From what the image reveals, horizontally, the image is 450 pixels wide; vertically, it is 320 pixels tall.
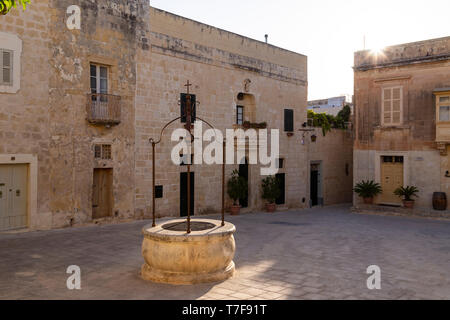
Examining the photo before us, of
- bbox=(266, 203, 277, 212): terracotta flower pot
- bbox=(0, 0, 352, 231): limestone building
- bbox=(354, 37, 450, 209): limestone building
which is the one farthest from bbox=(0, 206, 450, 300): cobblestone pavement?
bbox=(266, 203, 277, 212): terracotta flower pot

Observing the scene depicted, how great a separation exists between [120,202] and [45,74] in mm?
4753

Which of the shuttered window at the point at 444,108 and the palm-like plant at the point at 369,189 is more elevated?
the shuttered window at the point at 444,108

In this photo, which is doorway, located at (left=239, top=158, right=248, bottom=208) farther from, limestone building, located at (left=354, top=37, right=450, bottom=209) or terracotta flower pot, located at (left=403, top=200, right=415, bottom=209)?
terracotta flower pot, located at (left=403, top=200, right=415, bottom=209)

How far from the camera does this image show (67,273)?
800 cm

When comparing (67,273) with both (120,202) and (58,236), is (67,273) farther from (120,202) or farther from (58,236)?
(120,202)

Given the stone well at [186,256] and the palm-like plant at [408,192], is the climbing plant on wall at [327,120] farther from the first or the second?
the stone well at [186,256]

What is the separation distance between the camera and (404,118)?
1903cm

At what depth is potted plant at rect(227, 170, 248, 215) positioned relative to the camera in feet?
59.6

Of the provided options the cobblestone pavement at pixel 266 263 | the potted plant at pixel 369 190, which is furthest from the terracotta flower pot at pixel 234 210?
the potted plant at pixel 369 190

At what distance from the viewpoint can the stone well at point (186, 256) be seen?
7.36 m

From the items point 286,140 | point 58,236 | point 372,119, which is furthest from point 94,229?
point 372,119

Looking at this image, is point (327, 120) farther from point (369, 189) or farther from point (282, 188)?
point (369, 189)

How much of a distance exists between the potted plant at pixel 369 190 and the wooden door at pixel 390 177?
1.02 ft

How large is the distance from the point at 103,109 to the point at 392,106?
12.8 metres
